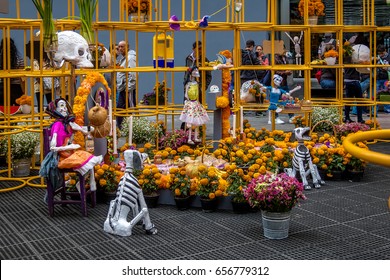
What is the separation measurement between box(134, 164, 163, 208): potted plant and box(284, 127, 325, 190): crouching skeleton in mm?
1911

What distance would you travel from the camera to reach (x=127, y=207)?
614 cm

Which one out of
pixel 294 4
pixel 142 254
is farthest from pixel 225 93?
pixel 294 4

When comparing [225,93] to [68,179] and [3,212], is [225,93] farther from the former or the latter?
[3,212]

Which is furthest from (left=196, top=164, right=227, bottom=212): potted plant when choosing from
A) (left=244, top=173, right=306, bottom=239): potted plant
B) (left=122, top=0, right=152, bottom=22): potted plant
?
(left=122, top=0, right=152, bottom=22): potted plant

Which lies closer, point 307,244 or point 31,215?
point 307,244

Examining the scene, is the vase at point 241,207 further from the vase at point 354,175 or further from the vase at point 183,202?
the vase at point 354,175

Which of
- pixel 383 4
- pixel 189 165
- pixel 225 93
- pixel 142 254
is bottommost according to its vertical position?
pixel 142 254

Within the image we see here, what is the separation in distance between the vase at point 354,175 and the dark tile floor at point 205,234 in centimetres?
82

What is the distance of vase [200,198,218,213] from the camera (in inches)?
274

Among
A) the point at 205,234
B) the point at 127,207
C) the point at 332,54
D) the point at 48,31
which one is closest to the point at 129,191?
the point at 127,207

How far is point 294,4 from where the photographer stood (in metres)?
17.6

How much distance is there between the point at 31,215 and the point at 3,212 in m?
0.39

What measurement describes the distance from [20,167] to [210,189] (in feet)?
11.2

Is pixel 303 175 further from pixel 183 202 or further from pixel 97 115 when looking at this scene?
pixel 97 115
